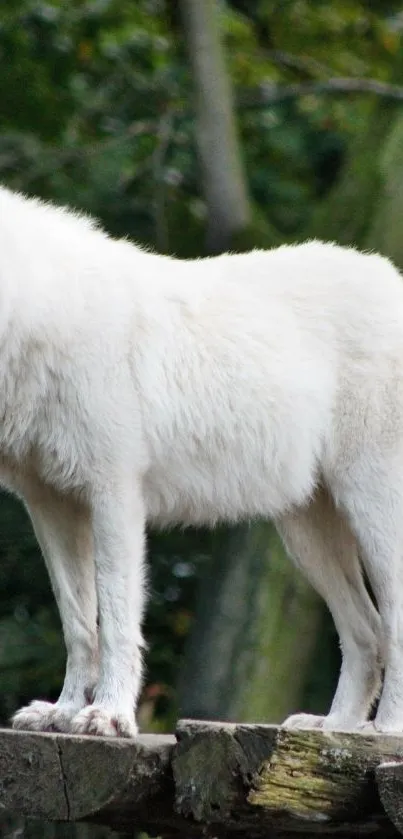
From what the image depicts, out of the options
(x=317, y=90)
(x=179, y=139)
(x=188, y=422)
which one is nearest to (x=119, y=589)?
(x=188, y=422)

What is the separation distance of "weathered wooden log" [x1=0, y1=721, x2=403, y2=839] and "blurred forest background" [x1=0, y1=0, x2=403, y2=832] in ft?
19.2

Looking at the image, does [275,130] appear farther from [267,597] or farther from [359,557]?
[359,557]

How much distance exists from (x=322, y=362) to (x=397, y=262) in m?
4.26

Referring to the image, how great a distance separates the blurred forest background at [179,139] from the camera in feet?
35.9

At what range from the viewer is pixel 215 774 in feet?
14.9

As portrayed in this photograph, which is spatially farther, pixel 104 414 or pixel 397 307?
pixel 397 307

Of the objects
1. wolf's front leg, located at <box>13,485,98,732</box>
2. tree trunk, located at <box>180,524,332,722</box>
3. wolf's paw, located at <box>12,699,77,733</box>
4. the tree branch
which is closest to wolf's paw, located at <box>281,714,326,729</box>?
wolf's front leg, located at <box>13,485,98,732</box>

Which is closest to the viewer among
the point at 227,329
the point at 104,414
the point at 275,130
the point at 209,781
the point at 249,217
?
the point at 209,781

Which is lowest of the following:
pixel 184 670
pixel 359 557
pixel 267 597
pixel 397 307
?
pixel 184 670

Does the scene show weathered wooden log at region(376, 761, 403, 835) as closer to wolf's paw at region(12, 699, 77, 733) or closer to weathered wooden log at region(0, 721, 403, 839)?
weathered wooden log at region(0, 721, 403, 839)

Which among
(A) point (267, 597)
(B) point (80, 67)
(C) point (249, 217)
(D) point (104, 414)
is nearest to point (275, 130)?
(B) point (80, 67)

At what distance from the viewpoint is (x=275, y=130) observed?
15742mm

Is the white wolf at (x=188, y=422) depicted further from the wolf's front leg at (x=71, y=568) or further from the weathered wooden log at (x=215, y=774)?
the weathered wooden log at (x=215, y=774)

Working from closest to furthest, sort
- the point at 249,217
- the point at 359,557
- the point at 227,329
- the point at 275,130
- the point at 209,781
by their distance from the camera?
the point at 209,781, the point at 227,329, the point at 359,557, the point at 249,217, the point at 275,130
